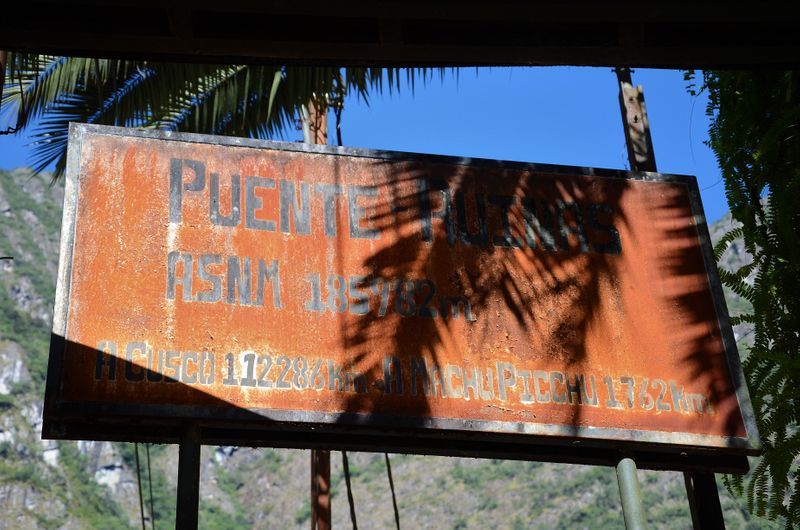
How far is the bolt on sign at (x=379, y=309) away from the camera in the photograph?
5734 mm

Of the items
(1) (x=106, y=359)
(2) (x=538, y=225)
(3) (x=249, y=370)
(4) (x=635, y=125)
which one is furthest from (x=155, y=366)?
(4) (x=635, y=125)

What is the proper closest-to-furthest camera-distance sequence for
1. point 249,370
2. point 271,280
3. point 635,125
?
point 249,370 < point 271,280 < point 635,125

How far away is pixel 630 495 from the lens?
6.06 m

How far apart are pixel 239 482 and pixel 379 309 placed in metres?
87.0

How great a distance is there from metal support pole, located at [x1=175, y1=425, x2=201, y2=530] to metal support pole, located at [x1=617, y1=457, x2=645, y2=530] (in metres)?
2.30

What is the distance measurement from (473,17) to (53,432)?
9.64 ft

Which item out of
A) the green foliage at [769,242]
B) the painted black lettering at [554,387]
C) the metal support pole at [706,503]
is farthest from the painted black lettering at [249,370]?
the green foliage at [769,242]

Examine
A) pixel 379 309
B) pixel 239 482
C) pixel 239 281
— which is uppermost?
pixel 239 482

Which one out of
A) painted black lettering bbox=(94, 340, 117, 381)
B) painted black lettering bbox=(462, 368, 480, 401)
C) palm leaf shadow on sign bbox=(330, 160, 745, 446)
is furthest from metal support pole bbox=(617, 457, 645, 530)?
painted black lettering bbox=(94, 340, 117, 381)

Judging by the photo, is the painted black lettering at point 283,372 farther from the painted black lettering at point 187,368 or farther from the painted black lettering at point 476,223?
the painted black lettering at point 476,223

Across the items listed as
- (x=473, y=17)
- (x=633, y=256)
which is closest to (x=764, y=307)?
(x=633, y=256)

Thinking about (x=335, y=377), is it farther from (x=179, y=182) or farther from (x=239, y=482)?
(x=239, y=482)

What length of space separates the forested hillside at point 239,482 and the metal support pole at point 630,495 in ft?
160

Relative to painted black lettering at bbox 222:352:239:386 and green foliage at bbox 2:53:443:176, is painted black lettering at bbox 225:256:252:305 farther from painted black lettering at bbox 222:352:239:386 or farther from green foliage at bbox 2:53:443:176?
green foliage at bbox 2:53:443:176
